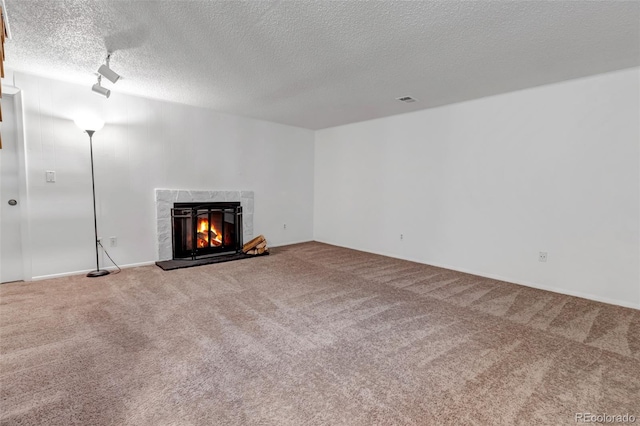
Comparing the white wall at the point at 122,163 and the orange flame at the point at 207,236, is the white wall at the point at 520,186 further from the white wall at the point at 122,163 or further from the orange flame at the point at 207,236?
the orange flame at the point at 207,236

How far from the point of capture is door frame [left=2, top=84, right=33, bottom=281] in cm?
339

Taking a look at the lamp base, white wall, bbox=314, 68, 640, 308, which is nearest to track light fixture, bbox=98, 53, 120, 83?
A: the lamp base

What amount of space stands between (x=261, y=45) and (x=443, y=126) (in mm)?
3037

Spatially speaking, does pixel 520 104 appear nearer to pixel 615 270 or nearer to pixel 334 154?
pixel 615 270

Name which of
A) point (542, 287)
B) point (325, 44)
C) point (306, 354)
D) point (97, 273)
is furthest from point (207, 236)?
point (542, 287)

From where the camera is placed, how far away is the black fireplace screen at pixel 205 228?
461cm

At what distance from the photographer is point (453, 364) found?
2002mm

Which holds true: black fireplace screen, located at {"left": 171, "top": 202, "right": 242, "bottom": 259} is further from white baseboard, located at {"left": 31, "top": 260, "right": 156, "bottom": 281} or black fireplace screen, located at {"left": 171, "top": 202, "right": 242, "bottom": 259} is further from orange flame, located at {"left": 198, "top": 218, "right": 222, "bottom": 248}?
white baseboard, located at {"left": 31, "top": 260, "right": 156, "bottom": 281}

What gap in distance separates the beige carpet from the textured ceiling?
8.02 ft

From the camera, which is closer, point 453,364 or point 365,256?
point 453,364

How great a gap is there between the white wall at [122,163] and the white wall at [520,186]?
2.22 meters

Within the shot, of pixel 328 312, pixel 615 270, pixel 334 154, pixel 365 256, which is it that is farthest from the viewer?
pixel 334 154

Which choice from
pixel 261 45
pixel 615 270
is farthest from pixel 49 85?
pixel 615 270

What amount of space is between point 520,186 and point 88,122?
5.42 metres
